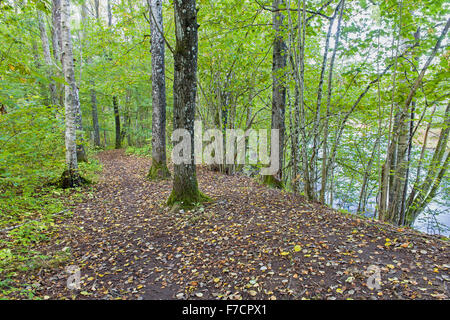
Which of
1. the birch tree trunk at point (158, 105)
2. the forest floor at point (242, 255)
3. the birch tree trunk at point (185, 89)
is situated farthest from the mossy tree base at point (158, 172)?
the birch tree trunk at point (185, 89)

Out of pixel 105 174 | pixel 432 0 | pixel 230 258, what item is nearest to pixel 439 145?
pixel 432 0

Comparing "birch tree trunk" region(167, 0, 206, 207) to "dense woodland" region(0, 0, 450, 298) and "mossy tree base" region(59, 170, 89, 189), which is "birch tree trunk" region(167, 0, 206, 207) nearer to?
"dense woodland" region(0, 0, 450, 298)

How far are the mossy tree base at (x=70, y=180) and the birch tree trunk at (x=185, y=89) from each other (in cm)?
322

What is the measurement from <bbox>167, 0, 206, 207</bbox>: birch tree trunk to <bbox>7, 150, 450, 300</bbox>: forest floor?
464 millimetres

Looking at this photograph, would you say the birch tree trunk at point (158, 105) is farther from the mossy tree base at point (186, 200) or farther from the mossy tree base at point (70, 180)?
the mossy tree base at point (186, 200)

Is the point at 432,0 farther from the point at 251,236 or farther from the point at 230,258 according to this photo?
the point at 230,258

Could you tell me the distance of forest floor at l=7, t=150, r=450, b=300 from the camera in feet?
7.98

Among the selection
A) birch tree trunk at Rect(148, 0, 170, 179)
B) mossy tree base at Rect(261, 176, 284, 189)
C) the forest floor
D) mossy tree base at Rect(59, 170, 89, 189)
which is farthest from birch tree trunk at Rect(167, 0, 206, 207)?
mossy tree base at Rect(59, 170, 89, 189)

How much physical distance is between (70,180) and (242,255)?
216 inches

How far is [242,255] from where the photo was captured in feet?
10.3

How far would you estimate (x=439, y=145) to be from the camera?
5.82m

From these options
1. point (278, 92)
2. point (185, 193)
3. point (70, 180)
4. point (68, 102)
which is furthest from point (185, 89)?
point (70, 180)

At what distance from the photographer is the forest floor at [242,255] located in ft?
7.98
